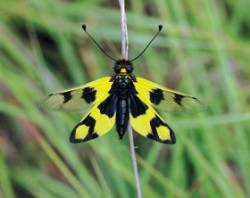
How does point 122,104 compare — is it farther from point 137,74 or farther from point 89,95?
point 137,74

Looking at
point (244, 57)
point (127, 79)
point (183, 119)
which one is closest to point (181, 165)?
point (183, 119)

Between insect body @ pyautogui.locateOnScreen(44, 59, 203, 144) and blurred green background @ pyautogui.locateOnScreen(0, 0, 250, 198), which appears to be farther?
blurred green background @ pyautogui.locateOnScreen(0, 0, 250, 198)

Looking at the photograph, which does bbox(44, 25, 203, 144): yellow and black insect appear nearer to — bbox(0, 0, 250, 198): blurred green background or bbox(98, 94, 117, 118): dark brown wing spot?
bbox(98, 94, 117, 118): dark brown wing spot

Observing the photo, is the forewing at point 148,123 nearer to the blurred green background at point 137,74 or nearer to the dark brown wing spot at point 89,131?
the dark brown wing spot at point 89,131

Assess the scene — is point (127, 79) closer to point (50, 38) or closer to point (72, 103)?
point (72, 103)

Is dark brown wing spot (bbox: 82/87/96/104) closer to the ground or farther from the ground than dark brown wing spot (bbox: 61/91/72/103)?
farther from the ground

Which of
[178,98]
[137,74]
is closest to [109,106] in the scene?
[178,98]

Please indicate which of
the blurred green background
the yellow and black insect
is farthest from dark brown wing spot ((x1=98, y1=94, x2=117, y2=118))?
the blurred green background
